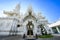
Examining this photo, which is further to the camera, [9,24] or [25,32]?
[9,24]

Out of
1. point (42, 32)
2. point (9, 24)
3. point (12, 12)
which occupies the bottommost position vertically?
point (42, 32)

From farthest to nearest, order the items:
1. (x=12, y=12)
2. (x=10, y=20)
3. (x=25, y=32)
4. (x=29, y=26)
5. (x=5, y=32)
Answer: (x=12, y=12) < (x=10, y=20) < (x=5, y=32) < (x=29, y=26) < (x=25, y=32)

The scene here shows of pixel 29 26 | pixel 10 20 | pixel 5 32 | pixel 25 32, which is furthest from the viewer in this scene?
pixel 10 20

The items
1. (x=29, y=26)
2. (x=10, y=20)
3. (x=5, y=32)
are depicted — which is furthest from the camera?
(x=10, y=20)

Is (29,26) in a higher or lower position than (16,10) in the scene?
lower

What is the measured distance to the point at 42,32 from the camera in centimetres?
1670

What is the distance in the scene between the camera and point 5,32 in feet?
54.0

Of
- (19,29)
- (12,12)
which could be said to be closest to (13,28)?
(19,29)

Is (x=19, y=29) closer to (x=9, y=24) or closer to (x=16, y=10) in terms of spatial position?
(x=9, y=24)

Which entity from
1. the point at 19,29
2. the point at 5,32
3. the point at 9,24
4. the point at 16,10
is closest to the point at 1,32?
the point at 5,32

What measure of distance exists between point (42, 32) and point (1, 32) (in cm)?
865

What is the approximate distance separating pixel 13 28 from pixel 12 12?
8.29 m

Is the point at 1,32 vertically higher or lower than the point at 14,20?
lower

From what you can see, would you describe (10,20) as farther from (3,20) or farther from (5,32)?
(5,32)
